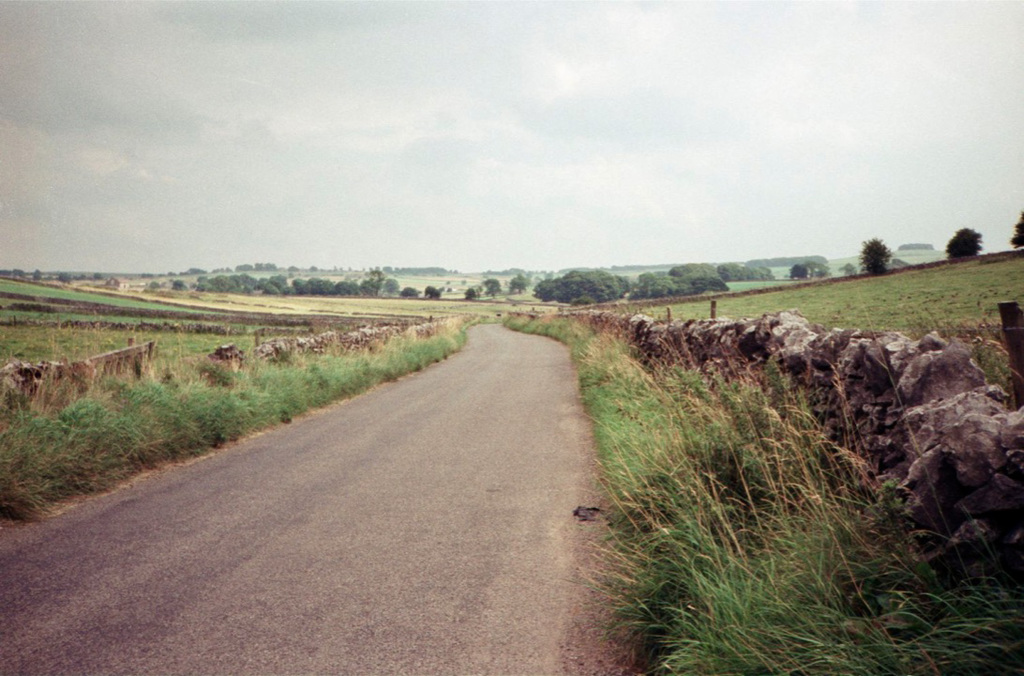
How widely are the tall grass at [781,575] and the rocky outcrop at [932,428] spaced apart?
6.3 inches

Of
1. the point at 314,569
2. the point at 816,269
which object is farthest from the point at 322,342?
the point at 816,269

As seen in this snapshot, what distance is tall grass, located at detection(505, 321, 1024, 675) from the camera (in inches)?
98.2

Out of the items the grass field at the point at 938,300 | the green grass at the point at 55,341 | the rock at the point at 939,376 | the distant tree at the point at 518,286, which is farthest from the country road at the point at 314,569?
the distant tree at the point at 518,286

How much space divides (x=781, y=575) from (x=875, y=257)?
41.3 m

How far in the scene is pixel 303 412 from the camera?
12164mm

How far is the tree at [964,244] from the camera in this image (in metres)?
23.0

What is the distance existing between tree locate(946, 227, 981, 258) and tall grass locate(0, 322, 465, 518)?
25252 mm

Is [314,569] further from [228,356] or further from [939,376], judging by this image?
[228,356]

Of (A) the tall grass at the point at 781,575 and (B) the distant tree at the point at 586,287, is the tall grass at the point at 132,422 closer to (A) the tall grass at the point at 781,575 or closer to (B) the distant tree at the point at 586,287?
(A) the tall grass at the point at 781,575

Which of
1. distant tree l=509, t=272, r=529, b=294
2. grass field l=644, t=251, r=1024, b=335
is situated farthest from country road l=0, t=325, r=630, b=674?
distant tree l=509, t=272, r=529, b=294

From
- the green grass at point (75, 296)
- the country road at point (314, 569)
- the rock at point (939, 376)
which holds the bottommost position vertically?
the country road at point (314, 569)

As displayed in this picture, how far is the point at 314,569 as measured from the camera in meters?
4.67

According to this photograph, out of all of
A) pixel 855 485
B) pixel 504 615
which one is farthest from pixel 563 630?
pixel 855 485

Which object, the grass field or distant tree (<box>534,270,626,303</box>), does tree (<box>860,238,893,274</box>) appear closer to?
the grass field
